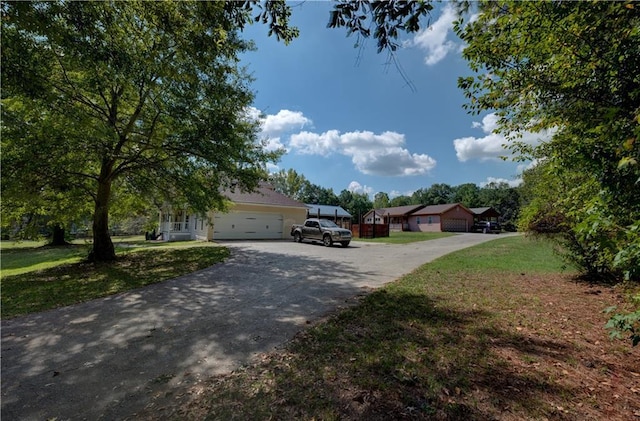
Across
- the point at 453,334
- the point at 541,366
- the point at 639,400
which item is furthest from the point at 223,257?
the point at 639,400

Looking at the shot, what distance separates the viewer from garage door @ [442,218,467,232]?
134ft

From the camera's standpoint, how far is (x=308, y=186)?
70.4 m

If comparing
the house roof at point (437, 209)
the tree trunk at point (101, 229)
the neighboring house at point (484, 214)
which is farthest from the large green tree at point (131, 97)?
the neighboring house at point (484, 214)

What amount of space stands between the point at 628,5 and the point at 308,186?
6815cm

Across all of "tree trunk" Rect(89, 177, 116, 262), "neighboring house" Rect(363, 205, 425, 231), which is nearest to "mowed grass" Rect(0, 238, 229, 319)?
"tree trunk" Rect(89, 177, 116, 262)

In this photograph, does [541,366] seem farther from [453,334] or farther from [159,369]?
[159,369]

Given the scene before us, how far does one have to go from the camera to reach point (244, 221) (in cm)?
2152

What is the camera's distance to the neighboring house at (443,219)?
40.7m

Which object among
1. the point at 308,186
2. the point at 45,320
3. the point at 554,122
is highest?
the point at 308,186

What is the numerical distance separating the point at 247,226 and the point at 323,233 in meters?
6.70

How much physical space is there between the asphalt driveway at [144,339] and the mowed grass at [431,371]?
600 mm

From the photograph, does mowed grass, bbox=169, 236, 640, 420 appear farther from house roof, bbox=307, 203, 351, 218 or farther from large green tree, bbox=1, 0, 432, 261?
house roof, bbox=307, 203, 351, 218

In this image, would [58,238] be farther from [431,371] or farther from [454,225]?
[454,225]

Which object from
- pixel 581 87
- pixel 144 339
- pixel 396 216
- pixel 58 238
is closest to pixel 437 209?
pixel 396 216
